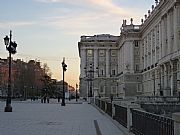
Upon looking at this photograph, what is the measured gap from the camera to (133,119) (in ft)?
54.2

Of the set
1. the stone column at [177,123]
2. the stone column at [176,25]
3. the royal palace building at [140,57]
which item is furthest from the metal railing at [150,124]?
the stone column at [176,25]

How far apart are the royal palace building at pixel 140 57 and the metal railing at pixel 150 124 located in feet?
188

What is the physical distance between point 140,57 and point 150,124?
125 m

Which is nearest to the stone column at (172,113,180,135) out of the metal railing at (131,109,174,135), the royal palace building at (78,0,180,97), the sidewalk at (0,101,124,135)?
the metal railing at (131,109,174,135)

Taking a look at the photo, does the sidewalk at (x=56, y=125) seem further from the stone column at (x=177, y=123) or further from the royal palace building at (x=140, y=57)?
the royal palace building at (x=140, y=57)

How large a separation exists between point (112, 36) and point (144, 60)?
44761mm

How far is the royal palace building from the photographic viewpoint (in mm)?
84625

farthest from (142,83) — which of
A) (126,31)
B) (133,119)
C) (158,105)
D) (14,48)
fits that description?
(133,119)

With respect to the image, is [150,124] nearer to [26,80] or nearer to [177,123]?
[177,123]

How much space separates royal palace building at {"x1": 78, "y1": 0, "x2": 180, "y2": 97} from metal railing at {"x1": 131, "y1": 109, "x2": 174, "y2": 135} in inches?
2257

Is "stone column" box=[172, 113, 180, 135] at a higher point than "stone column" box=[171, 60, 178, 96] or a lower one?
lower

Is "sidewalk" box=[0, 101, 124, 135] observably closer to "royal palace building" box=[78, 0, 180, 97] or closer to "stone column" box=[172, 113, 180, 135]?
"stone column" box=[172, 113, 180, 135]

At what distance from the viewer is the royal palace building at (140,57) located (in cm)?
8462

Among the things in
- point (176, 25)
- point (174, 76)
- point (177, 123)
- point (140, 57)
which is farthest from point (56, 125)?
point (140, 57)
